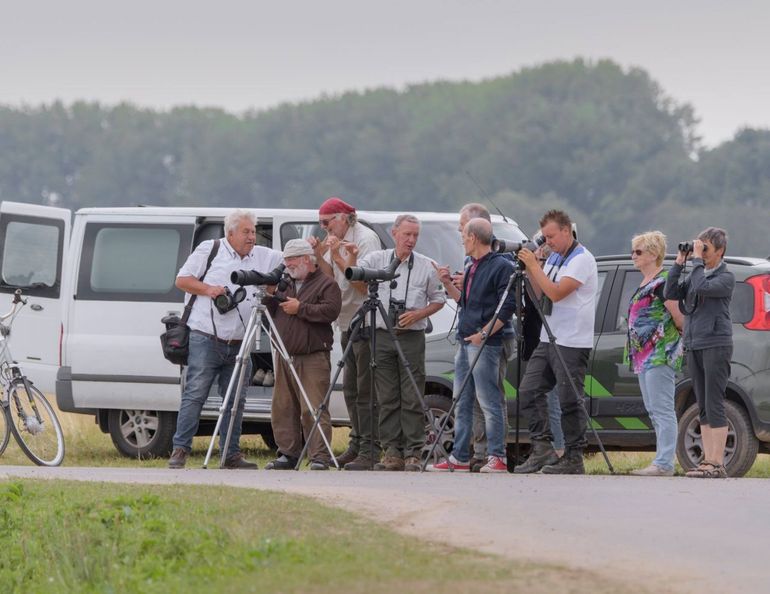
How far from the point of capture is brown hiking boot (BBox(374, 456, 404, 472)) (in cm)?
1341

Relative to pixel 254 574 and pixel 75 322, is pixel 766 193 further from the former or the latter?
pixel 254 574

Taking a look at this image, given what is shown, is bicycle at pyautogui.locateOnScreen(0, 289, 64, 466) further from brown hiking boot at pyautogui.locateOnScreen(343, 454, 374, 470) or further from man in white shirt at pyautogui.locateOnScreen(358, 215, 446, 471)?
man in white shirt at pyautogui.locateOnScreen(358, 215, 446, 471)

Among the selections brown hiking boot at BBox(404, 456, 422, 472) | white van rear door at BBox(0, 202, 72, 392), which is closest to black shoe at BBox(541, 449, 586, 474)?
brown hiking boot at BBox(404, 456, 422, 472)

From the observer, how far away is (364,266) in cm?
1339

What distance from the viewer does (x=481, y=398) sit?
13.0 m

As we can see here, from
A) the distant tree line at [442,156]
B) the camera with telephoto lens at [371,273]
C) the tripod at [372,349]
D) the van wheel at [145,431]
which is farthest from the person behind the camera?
the distant tree line at [442,156]

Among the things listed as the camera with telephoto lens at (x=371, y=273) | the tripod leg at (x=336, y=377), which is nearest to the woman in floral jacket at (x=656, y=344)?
the camera with telephoto lens at (x=371, y=273)

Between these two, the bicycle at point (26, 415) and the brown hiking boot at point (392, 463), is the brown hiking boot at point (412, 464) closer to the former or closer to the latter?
the brown hiking boot at point (392, 463)

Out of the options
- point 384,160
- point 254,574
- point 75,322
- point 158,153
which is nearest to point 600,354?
point 75,322

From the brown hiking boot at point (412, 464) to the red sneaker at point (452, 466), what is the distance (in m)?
0.08

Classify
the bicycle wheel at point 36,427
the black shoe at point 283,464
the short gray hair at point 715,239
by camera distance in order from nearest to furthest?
the short gray hair at point 715,239
the black shoe at point 283,464
the bicycle wheel at point 36,427

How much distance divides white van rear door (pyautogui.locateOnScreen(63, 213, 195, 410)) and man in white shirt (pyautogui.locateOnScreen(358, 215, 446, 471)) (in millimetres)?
2862

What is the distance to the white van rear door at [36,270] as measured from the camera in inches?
674

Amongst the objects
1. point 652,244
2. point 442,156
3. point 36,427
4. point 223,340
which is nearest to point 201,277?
point 223,340
